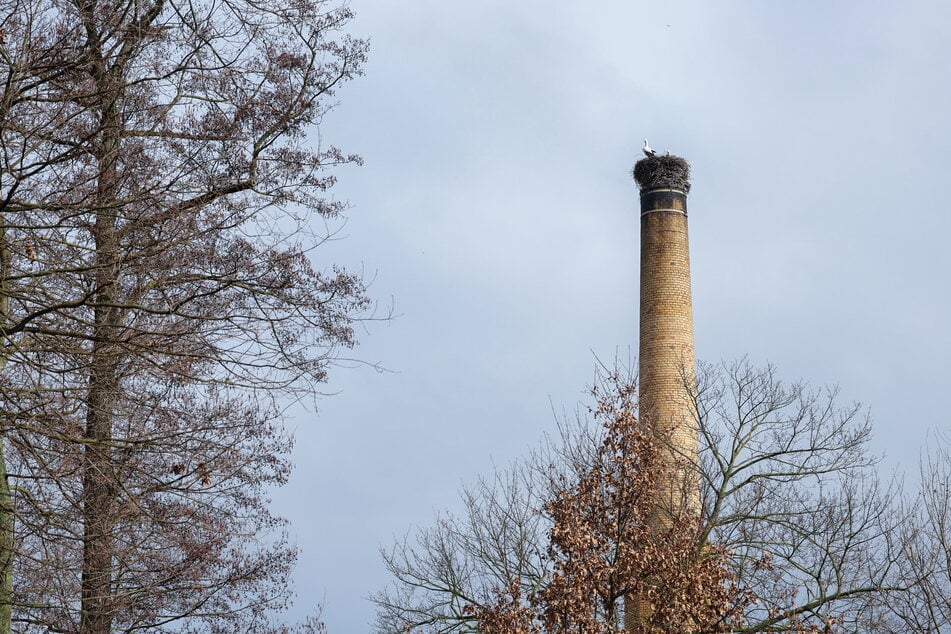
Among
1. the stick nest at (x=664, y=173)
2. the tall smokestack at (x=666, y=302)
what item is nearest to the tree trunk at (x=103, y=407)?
the tall smokestack at (x=666, y=302)

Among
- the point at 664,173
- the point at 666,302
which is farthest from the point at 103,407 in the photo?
the point at 664,173

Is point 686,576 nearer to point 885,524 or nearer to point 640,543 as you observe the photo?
point 640,543

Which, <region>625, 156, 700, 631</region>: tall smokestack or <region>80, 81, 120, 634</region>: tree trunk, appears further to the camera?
<region>625, 156, 700, 631</region>: tall smokestack

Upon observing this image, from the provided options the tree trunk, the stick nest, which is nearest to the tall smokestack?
the stick nest

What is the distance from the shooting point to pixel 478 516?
78.8ft

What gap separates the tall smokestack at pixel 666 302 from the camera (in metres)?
27.3

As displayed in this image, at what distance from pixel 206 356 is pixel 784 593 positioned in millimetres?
13206

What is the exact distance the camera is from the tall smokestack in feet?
89.7

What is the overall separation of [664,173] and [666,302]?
3.89 m

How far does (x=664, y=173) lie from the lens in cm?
3019

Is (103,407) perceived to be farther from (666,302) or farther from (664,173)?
(664,173)

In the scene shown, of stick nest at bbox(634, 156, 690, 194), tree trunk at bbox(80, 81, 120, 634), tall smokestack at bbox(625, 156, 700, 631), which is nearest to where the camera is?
tree trunk at bbox(80, 81, 120, 634)

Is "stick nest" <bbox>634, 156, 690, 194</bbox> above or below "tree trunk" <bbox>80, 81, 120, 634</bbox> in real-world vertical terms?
above

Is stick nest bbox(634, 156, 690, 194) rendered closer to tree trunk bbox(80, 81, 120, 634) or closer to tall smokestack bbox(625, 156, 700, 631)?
tall smokestack bbox(625, 156, 700, 631)
